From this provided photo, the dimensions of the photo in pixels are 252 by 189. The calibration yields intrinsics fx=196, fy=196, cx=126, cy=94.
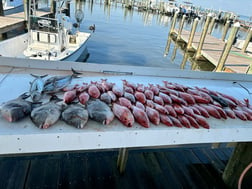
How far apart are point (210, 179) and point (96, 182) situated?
66.3 inches

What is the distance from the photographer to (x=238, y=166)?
2629 millimetres

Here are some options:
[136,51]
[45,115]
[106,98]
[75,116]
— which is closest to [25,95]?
[45,115]

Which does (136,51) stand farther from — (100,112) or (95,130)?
Answer: (95,130)

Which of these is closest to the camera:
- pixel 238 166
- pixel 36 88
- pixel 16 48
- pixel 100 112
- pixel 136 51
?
pixel 100 112

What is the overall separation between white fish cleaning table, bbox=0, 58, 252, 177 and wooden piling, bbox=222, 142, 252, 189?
674 mm

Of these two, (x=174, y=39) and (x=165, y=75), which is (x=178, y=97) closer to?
(x=165, y=75)

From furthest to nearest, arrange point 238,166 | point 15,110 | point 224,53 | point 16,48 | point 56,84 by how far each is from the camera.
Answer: point 224,53, point 16,48, point 238,166, point 56,84, point 15,110

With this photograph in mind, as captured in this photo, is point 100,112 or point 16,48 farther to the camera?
point 16,48

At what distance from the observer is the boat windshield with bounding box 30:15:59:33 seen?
7.71m

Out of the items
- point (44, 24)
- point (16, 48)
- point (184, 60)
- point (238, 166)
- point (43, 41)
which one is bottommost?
point (184, 60)

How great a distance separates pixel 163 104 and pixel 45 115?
→ 3.39 ft

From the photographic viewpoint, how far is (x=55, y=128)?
137cm

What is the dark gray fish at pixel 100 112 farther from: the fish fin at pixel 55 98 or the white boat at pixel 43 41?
the white boat at pixel 43 41

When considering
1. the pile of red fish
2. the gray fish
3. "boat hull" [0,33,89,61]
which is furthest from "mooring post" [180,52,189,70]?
the gray fish
